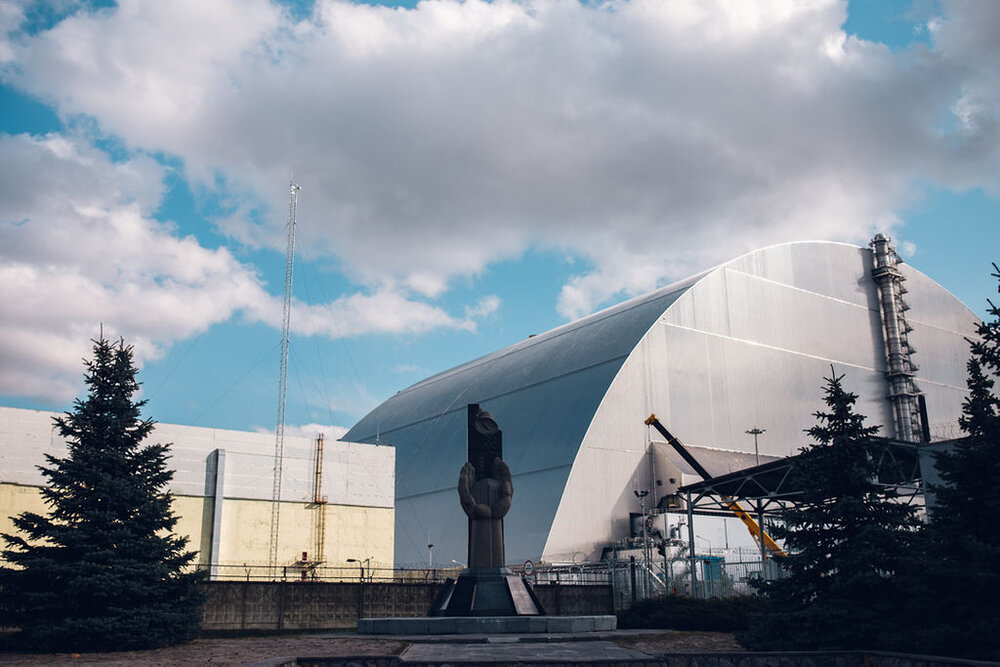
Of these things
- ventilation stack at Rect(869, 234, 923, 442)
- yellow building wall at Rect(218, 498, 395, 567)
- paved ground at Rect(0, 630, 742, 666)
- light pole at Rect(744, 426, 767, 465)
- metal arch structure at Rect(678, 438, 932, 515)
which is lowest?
paved ground at Rect(0, 630, 742, 666)

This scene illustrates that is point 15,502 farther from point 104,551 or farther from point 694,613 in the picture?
point 694,613

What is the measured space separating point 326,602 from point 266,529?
41.3 feet

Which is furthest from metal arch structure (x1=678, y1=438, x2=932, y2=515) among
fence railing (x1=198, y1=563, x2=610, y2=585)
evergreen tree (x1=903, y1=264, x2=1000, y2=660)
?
evergreen tree (x1=903, y1=264, x2=1000, y2=660)

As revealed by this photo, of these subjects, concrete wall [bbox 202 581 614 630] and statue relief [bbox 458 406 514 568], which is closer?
statue relief [bbox 458 406 514 568]

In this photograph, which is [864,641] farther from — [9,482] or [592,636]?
[9,482]

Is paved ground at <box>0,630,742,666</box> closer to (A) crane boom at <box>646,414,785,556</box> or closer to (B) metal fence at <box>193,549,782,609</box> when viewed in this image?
(B) metal fence at <box>193,549,782,609</box>

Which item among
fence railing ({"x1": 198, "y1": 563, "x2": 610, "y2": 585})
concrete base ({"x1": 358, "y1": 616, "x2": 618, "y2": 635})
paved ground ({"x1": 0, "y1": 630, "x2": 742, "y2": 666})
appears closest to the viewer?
paved ground ({"x1": 0, "y1": 630, "x2": 742, "y2": 666})

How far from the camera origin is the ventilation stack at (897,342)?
51938 millimetres

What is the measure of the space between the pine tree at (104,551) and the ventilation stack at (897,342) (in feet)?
144

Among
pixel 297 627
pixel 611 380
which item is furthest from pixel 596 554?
pixel 297 627

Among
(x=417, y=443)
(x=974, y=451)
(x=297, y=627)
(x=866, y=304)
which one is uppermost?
(x=866, y=304)

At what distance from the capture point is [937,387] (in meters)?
55.8

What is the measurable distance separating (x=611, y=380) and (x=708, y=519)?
327 inches

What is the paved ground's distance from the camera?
13577mm
